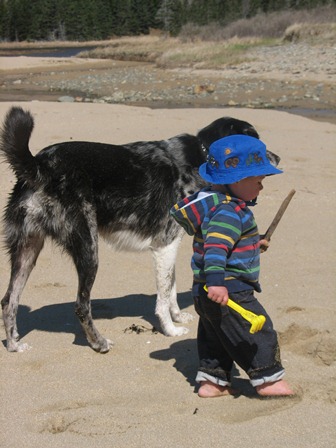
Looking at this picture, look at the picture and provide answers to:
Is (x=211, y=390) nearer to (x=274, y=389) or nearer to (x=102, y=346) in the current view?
(x=274, y=389)

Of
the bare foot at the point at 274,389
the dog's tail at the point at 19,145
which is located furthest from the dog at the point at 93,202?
the bare foot at the point at 274,389

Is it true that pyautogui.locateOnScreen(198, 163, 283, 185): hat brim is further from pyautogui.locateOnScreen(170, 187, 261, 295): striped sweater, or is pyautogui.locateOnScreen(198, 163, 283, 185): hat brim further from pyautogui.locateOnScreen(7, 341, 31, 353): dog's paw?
pyautogui.locateOnScreen(7, 341, 31, 353): dog's paw

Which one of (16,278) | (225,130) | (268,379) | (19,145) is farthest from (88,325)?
(225,130)

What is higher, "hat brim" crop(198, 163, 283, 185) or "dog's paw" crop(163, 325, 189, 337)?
"hat brim" crop(198, 163, 283, 185)

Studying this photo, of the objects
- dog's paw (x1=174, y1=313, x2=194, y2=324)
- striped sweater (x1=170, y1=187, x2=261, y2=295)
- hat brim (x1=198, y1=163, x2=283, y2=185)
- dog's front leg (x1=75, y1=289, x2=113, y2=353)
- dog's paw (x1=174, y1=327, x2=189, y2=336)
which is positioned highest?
hat brim (x1=198, y1=163, x2=283, y2=185)

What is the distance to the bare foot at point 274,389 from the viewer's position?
3818 millimetres

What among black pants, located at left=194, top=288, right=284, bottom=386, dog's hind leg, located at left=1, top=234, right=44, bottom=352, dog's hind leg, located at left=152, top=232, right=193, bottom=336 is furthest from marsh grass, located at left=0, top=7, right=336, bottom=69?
black pants, located at left=194, top=288, right=284, bottom=386

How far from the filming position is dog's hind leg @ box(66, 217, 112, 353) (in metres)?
4.57

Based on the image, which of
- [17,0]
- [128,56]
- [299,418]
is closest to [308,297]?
[299,418]

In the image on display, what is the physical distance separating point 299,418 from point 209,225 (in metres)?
1.10

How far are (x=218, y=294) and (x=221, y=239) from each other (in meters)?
0.28

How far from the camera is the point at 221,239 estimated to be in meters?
3.55

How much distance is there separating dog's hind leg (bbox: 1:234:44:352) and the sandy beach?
0.39 feet

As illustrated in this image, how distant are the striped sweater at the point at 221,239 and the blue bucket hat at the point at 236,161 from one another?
0.12m
